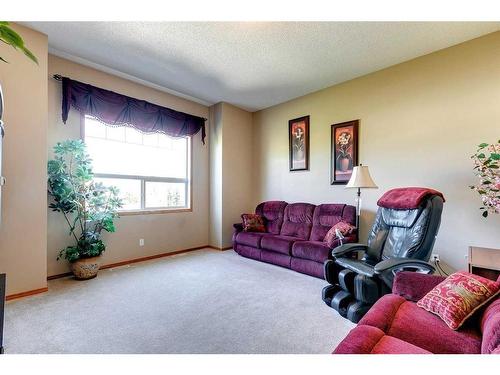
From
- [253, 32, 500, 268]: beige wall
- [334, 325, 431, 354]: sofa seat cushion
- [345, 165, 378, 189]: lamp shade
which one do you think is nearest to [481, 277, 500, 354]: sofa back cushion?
[334, 325, 431, 354]: sofa seat cushion

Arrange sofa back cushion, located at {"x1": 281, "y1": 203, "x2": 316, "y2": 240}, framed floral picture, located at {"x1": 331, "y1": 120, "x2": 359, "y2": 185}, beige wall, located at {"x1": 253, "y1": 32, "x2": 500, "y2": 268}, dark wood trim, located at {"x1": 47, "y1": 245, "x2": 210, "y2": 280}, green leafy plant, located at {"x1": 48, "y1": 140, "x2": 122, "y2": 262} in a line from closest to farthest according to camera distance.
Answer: beige wall, located at {"x1": 253, "y1": 32, "x2": 500, "y2": 268}, green leafy plant, located at {"x1": 48, "y1": 140, "x2": 122, "y2": 262}, dark wood trim, located at {"x1": 47, "y1": 245, "x2": 210, "y2": 280}, framed floral picture, located at {"x1": 331, "y1": 120, "x2": 359, "y2": 185}, sofa back cushion, located at {"x1": 281, "y1": 203, "x2": 316, "y2": 240}

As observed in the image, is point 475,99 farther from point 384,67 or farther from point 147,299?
point 147,299

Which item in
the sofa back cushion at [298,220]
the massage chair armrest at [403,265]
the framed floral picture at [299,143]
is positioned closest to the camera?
the massage chair armrest at [403,265]

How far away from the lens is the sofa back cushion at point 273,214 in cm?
431

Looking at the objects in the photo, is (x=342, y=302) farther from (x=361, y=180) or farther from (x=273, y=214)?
(x=273, y=214)

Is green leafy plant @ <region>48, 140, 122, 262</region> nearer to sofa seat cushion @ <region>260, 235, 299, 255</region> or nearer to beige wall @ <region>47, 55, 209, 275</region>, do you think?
beige wall @ <region>47, 55, 209, 275</region>

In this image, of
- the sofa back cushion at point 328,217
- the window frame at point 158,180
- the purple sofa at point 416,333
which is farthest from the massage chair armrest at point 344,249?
the window frame at point 158,180

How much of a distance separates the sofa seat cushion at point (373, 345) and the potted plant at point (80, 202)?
3.04 metres

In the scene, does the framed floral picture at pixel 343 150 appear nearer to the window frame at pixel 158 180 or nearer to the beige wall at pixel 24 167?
the window frame at pixel 158 180

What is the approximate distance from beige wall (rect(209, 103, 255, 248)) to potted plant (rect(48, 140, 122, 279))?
191cm

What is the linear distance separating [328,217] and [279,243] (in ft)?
2.82

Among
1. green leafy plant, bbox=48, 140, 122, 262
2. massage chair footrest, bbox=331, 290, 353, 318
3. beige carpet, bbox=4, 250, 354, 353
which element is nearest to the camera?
beige carpet, bbox=4, 250, 354, 353

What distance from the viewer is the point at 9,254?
2414 millimetres

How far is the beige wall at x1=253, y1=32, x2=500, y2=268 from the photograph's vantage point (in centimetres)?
260
